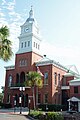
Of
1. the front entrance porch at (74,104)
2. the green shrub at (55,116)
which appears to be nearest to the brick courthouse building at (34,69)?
the front entrance porch at (74,104)

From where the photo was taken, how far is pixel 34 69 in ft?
165

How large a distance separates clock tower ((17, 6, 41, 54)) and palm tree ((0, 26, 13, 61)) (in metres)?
25.4

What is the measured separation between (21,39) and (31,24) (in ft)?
13.9

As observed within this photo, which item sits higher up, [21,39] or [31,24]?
[31,24]

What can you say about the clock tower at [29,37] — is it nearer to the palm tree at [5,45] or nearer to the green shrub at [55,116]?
the palm tree at [5,45]

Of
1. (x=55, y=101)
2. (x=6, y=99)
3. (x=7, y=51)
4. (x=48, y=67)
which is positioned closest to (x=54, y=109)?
(x=55, y=101)

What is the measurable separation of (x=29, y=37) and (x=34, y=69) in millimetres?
7721

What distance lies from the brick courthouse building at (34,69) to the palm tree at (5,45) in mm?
23283

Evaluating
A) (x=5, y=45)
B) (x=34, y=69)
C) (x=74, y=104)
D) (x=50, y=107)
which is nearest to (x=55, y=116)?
(x=5, y=45)

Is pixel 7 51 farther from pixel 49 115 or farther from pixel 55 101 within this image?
pixel 55 101

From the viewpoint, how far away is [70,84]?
156 ft

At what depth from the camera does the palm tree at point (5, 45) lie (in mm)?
24703

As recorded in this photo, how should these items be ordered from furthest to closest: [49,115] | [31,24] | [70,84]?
[31,24]
[70,84]
[49,115]

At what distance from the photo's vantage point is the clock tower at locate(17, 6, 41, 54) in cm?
5222
